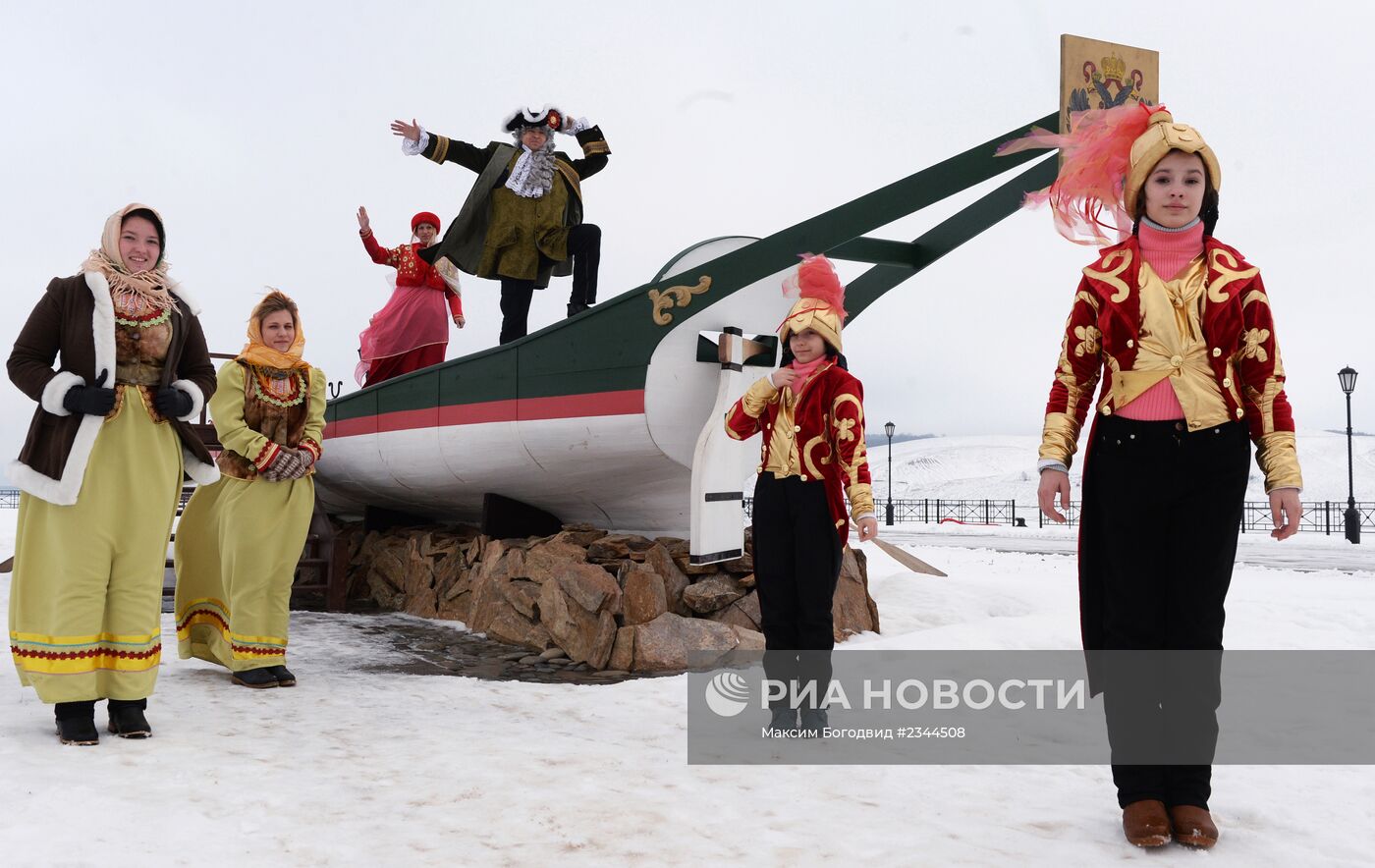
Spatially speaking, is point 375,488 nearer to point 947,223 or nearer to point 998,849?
point 947,223

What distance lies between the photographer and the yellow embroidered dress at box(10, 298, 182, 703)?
2.93m

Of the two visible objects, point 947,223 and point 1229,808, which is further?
point 947,223

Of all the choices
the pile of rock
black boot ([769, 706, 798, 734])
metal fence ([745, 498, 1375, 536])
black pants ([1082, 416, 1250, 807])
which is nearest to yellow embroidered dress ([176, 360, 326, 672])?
the pile of rock

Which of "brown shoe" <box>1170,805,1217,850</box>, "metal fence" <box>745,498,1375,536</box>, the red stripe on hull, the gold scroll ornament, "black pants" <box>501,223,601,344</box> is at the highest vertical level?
"black pants" <box>501,223,601,344</box>

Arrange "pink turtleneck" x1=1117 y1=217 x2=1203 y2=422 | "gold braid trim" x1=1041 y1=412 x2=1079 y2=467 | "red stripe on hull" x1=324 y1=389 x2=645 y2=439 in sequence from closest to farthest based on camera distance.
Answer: "pink turtleneck" x1=1117 y1=217 x2=1203 y2=422
"gold braid trim" x1=1041 y1=412 x2=1079 y2=467
"red stripe on hull" x1=324 y1=389 x2=645 y2=439

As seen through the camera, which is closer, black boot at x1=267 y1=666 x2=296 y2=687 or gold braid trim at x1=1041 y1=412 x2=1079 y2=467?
gold braid trim at x1=1041 y1=412 x2=1079 y2=467

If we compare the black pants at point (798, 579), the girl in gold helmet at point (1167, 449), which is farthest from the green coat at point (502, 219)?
the girl in gold helmet at point (1167, 449)

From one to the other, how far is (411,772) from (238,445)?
2.07 metres

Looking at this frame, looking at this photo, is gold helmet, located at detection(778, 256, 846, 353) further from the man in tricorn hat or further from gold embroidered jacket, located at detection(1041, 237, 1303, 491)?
the man in tricorn hat

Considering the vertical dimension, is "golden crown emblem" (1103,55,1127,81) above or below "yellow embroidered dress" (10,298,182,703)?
above

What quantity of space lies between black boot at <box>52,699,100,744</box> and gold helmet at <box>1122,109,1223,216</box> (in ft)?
11.2

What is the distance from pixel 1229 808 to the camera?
2.42 m

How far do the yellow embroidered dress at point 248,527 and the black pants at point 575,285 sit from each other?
5.82 feet

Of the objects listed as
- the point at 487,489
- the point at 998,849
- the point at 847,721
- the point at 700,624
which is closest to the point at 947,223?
the point at 700,624
